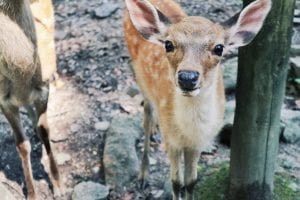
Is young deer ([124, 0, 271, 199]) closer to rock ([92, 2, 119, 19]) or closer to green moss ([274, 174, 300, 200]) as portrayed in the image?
green moss ([274, 174, 300, 200])

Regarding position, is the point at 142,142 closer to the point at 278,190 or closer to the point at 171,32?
the point at 278,190

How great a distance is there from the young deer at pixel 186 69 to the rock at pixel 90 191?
70 centimetres

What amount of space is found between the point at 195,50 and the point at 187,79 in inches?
11.1

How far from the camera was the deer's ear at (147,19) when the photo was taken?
3.75m

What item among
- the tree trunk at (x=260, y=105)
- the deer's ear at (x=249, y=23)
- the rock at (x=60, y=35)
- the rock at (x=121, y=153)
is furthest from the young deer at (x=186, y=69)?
the rock at (x=60, y=35)

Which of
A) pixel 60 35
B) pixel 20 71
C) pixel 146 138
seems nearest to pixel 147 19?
pixel 20 71

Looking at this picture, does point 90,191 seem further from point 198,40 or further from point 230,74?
point 230,74

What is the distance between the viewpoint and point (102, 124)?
19.3 ft

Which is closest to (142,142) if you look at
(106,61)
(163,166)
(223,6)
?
(163,166)

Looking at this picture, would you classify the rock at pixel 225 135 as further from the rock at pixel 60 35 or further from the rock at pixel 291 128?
the rock at pixel 60 35

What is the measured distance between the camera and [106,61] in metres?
6.80

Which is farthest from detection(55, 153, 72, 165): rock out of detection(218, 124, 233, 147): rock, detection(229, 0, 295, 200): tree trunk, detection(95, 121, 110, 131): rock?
detection(229, 0, 295, 200): tree trunk

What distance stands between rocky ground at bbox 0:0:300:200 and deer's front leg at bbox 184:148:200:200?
0.50 metres

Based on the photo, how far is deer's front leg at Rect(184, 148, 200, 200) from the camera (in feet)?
14.6
